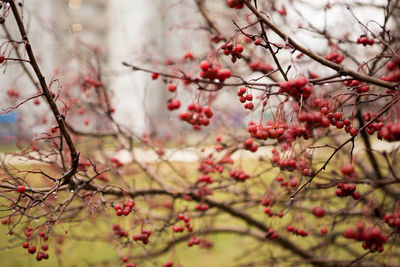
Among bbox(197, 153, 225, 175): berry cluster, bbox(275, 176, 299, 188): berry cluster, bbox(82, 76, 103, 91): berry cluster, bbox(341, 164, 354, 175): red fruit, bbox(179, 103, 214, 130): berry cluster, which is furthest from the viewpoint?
bbox(82, 76, 103, 91): berry cluster

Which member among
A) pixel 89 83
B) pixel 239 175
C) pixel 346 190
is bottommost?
pixel 346 190

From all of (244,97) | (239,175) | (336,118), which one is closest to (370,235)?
(336,118)

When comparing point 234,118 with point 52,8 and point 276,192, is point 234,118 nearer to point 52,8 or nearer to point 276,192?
point 276,192

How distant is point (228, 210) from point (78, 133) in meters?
1.99

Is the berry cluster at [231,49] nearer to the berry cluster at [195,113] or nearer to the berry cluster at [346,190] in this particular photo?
the berry cluster at [195,113]

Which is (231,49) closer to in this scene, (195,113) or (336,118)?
(195,113)

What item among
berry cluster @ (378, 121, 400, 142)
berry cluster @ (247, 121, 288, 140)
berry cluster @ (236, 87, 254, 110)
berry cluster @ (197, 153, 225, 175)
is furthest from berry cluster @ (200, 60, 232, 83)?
berry cluster @ (197, 153, 225, 175)

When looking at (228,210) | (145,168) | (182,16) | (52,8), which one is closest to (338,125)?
(228,210)

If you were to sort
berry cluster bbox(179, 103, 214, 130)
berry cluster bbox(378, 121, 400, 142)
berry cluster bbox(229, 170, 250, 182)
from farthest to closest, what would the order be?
1. berry cluster bbox(229, 170, 250, 182)
2. berry cluster bbox(179, 103, 214, 130)
3. berry cluster bbox(378, 121, 400, 142)

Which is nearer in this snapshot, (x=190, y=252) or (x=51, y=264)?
(x=51, y=264)

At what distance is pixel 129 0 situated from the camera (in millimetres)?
19359

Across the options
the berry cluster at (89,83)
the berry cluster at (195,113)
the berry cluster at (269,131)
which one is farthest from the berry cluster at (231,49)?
the berry cluster at (89,83)

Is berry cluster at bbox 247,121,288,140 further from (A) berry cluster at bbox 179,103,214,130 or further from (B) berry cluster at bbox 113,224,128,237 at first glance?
(B) berry cluster at bbox 113,224,128,237

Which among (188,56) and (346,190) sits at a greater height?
(188,56)
